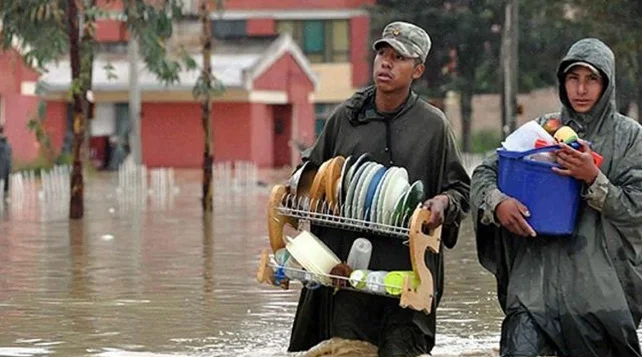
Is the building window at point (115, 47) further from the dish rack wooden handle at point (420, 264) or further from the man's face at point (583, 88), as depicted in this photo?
the man's face at point (583, 88)

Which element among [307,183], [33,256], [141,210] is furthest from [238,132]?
[307,183]

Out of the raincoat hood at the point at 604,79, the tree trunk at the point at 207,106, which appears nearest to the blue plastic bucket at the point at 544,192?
the raincoat hood at the point at 604,79

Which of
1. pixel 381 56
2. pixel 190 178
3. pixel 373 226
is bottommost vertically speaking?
pixel 190 178

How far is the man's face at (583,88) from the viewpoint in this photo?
8203 mm

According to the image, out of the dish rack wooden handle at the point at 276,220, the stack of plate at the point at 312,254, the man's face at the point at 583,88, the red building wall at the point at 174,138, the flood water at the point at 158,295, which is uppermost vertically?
the man's face at the point at 583,88

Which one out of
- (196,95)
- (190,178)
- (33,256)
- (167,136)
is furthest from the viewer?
(167,136)

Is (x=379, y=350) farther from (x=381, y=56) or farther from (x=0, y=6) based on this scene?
(x=0, y=6)

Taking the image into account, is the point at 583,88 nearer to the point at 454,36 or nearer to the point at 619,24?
the point at 619,24

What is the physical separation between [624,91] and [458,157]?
4066 cm

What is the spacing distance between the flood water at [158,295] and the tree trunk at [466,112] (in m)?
34.2

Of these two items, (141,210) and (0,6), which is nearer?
(0,6)

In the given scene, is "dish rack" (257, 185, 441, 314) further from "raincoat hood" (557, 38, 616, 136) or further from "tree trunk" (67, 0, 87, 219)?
Result: "tree trunk" (67, 0, 87, 219)

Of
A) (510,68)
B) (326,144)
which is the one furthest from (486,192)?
(510,68)

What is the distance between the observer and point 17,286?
16406 millimetres
